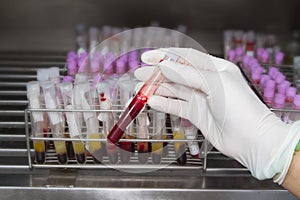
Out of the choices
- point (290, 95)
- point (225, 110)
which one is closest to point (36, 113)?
point (225, 110)

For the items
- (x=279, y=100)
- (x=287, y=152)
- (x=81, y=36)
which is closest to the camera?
(x=287, y=152)

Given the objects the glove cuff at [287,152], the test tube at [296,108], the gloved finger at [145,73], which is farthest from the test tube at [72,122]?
the test tube at [296,108]

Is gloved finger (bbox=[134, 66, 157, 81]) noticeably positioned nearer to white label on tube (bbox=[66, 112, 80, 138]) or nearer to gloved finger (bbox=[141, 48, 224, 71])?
gloved finger (bbox=[141, 48, 224, 71])

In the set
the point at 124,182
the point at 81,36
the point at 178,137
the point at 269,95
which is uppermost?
the point at 81,36

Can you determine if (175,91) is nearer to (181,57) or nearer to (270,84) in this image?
(181,57)

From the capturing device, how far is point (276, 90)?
1407mm

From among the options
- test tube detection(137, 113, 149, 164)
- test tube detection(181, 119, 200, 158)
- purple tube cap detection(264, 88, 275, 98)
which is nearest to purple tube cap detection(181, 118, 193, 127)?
test tube detection(181, 119, 200, 158)

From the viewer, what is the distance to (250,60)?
1.70 meters

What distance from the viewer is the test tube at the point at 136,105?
1.03 meters

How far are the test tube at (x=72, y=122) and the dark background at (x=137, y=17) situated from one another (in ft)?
3.14

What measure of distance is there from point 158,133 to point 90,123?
20cm

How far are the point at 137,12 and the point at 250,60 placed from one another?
27.5 inches

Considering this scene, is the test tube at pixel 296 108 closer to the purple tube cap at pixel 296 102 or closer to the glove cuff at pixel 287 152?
the purple tube cap at pixel 296 102

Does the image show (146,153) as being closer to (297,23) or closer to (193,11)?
(193,11)
